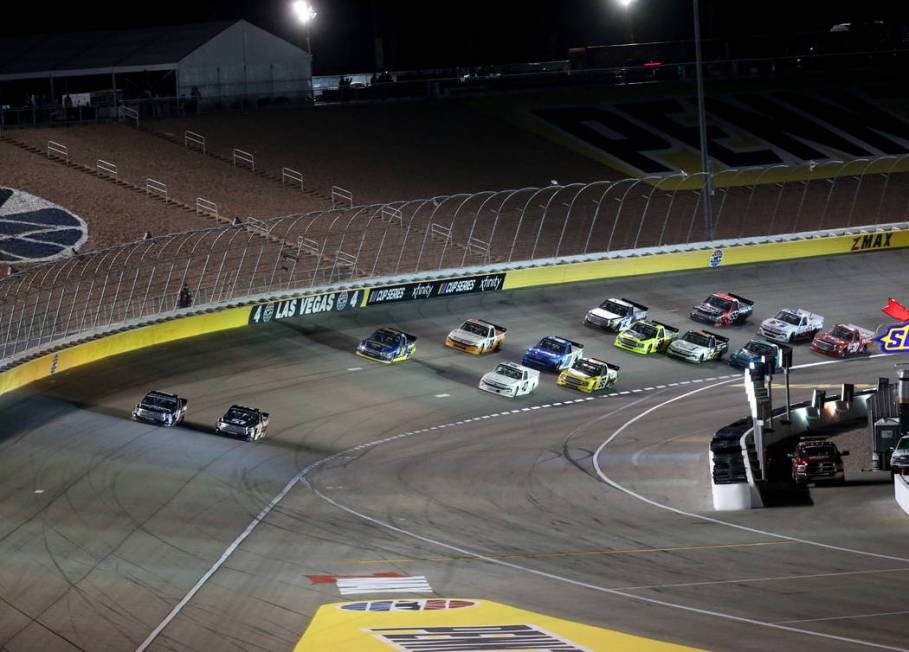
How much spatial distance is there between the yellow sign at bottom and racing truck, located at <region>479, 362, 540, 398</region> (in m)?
20.5

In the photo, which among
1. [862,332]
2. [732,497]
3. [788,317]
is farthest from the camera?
[788,317]

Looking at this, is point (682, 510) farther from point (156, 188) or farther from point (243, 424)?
point (156, 188)

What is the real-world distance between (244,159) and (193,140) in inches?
109

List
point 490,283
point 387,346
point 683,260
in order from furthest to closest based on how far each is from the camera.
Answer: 1. point 683,260
2. point 490,283
3. point 387,346

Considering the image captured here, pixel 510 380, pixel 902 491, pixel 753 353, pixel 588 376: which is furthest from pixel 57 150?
pixel 902 491

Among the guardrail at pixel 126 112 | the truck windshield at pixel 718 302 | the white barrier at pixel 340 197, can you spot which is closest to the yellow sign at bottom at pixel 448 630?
the truck windshield at pixel 718 302

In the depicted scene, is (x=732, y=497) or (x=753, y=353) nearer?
(x=732, y=497)

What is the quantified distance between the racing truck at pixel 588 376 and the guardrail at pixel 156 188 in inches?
806

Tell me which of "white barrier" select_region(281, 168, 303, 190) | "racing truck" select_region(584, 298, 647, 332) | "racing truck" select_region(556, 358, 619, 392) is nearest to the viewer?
"racing truck" select_region(556, 358, 619, 392)

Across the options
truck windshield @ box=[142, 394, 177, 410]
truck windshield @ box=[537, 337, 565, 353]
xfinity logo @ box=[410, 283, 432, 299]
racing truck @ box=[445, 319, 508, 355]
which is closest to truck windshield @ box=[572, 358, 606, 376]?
truck windshield @ box=[537, 337, 565, 353]

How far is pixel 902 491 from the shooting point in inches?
1254

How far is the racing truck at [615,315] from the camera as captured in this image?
52812 millimetres

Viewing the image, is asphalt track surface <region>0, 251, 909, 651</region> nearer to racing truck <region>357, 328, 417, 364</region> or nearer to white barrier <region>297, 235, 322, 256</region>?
racing truck <region>357, 328, 417, 364</region>

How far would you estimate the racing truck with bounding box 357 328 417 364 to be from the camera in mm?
48781
